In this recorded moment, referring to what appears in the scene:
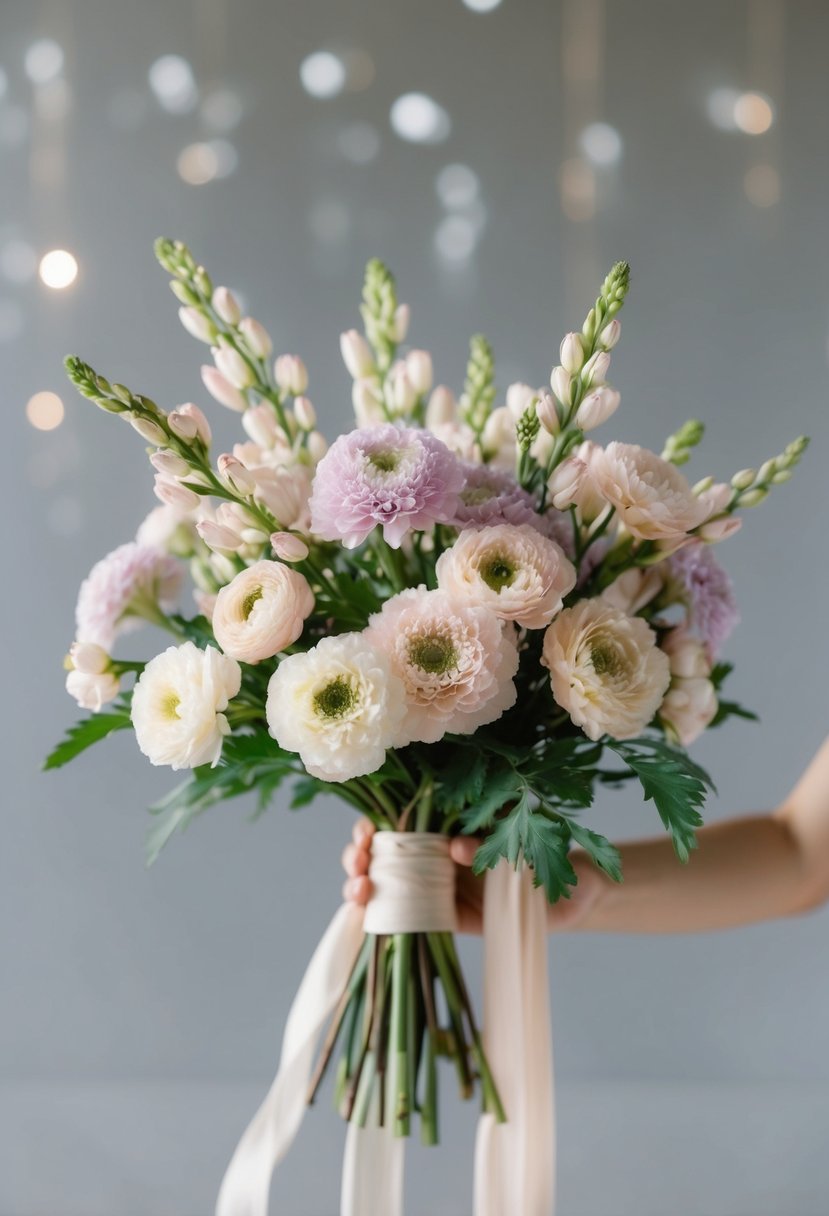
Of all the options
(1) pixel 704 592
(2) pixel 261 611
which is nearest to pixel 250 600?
(2) pixel 261 611

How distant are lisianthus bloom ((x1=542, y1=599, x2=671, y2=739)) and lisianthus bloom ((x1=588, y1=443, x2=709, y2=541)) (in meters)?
0.07

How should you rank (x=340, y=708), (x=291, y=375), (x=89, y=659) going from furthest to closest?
(x=291, y=375) < (x=89, y=659) < (x=340, y=708)

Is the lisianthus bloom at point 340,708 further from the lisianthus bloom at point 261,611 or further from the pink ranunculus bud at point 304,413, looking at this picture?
the pink ranunculus bud at point 304,413

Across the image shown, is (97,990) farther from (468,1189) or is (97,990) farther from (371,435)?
(371,435)

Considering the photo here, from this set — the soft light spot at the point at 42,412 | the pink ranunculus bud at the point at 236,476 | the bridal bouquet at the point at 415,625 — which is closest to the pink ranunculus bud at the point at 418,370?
the bridal bouquet at the point at 415,625

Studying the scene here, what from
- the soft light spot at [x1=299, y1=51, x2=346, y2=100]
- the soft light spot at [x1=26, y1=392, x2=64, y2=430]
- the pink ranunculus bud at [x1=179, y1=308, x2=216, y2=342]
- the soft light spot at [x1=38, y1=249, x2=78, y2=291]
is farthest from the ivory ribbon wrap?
the soft light spot at [x1=299, y1=51, x2=346, y2=100]

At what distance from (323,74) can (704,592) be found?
1.08m

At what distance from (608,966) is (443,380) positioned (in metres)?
0.85

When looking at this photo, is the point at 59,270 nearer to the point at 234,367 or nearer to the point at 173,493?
the point at 234,367

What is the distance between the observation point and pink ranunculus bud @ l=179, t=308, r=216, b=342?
3.20 ft

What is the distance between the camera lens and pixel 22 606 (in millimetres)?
1599

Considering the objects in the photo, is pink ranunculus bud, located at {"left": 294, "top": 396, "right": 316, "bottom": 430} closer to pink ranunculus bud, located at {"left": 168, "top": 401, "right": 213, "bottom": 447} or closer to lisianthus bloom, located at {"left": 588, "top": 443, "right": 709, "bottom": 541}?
pink ranunculus bud, located at {"left": 168, "top": 401, "right": 213, "bottom": 447}

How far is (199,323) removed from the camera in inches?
38.5

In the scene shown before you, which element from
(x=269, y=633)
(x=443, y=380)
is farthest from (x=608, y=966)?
(x=269, y=633)
